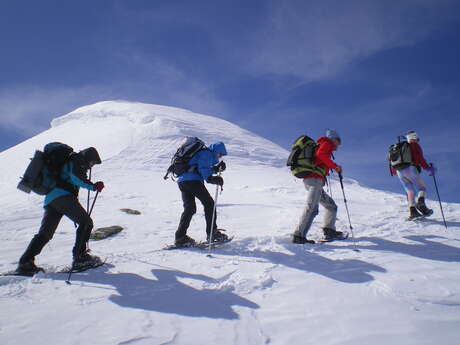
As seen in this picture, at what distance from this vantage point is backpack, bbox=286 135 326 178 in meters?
5.89

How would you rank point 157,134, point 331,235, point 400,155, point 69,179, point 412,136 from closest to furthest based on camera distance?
point 69,179 < point 331,235 < point 400,155 < point 412,136 < point 157,134

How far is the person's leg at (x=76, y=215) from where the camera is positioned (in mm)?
4375

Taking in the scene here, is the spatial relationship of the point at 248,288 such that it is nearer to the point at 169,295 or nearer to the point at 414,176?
the point at 169,295

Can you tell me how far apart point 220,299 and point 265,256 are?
5.77 ft

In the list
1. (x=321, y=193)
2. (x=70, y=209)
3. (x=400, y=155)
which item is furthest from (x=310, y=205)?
(x=70, y=209)

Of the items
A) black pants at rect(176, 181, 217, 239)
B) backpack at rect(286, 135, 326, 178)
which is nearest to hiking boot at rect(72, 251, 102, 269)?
black pants at rect(176, 181, 217, 239)

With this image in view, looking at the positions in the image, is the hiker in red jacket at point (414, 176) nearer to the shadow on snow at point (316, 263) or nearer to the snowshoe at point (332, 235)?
the snowshoe at point (332, 235)

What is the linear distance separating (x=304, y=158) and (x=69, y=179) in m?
4.31

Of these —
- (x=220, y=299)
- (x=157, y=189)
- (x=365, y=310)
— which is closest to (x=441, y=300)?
(x=365, y=310)

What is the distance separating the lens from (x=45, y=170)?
4.29m

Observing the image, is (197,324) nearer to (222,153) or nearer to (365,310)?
(365,310)

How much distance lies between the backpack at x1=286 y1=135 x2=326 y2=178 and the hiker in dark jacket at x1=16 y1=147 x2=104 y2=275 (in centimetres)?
373

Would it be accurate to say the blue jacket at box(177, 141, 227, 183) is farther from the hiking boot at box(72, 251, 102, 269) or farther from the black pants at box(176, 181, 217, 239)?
the hiking boot at box(72, 251, 102, 269)

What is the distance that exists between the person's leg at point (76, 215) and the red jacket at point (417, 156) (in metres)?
7.84
